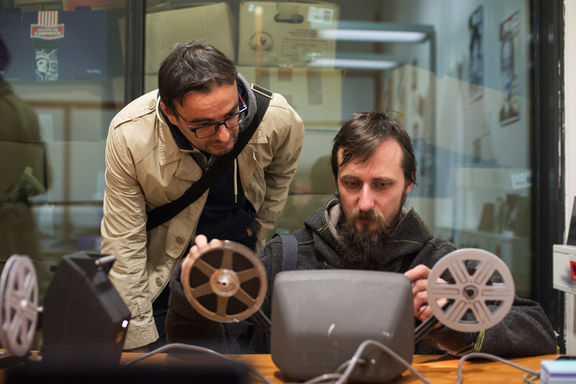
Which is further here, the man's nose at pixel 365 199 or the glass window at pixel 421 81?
the glass window at pixel 421 81

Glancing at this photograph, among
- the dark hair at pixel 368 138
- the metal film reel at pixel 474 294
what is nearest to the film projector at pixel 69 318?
the metal film reel at pixel 474 294

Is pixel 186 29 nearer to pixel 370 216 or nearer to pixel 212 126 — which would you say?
pixel 212 126

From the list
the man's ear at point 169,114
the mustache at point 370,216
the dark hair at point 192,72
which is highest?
the dark hair at point 192,72

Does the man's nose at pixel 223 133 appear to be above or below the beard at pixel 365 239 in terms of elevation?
above

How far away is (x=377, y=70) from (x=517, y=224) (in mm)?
1189

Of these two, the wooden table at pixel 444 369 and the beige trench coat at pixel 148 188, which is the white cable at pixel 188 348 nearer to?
the wooden table at pixel 444 369

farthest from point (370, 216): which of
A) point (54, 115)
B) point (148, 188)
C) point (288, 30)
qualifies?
point (54, 115)

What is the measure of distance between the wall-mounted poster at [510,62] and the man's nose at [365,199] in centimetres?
198

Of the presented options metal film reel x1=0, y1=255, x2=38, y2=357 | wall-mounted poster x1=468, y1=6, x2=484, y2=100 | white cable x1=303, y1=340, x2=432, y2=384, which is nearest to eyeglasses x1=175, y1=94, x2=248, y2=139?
metal film reel x1=0, y1=255, x2=38, y2=357

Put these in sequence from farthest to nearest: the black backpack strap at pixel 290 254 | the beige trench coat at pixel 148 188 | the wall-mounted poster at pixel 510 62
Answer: the wall-mounted poster at pixel 510 62 → the beige trench coat at pixel 148 188 → the black backpack strap at pixel 290 254

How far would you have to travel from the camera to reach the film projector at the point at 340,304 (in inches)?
38.2

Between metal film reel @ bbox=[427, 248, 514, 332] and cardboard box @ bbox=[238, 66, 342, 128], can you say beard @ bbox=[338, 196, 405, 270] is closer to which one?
metal film reel @ bbox=[427, 248, 514, 332]

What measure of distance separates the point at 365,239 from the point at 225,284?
611mm

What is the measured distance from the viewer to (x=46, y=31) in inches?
122
